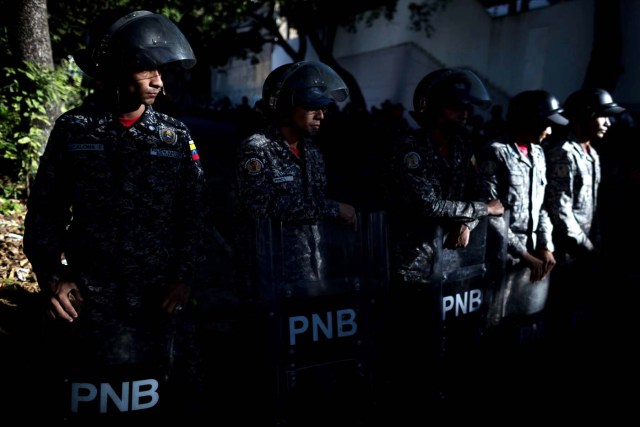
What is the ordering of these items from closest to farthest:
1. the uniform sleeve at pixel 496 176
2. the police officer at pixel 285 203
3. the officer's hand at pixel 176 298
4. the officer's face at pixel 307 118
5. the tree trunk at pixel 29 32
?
the police officer at pixel 285 203 → the officer's hand at pixel 176 298 → the officer's face at pixel 307 118 → the uniform sleeve at pixel 496 176 → the tree trunk at pixel 29 32

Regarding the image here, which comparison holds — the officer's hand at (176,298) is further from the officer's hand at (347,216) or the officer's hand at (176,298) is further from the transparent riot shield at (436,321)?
the transparent riot shield at (436,321)

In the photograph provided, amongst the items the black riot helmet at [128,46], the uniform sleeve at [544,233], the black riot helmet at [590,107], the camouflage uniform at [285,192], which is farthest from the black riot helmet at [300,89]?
the black riot helmet at [590,107]

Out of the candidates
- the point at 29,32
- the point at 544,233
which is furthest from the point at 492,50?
the point at 544,233

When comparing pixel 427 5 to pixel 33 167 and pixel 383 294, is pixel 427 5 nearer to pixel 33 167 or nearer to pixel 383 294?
pixel 33 167

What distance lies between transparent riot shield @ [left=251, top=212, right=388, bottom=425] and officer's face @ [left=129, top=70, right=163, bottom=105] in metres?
0.84

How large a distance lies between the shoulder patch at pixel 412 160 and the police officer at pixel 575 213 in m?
1.54

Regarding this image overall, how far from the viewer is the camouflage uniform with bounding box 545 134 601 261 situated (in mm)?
4121

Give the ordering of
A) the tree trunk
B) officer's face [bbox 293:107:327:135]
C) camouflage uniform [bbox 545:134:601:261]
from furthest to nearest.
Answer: the tree trunk
camouflage uniform [bbox 545:134:601:261]
officer's face [bbox 293:107:327:135]

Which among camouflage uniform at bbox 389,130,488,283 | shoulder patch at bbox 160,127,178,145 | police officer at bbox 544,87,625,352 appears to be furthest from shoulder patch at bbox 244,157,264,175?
police officer at bbox 544,87,625,352

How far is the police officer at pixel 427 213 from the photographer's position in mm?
3096

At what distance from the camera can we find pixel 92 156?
238 centimetres

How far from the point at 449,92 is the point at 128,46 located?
1.83m

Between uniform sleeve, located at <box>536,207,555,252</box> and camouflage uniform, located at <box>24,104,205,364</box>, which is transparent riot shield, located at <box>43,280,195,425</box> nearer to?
camouflage uniform, located at <box>24,104,205,364</box>

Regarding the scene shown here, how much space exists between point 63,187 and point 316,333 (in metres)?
1.32
